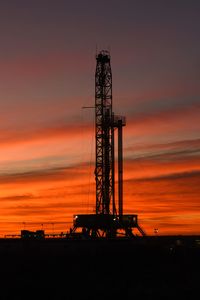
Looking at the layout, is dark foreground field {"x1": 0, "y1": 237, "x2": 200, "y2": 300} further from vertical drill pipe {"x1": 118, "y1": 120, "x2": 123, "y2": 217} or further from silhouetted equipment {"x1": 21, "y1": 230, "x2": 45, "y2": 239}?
silhouetted equipment {"x1": 21, "y1": 230, "x2": 45, "y2": 239}

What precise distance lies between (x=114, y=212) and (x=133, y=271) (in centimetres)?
5447

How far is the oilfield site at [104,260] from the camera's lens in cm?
3925

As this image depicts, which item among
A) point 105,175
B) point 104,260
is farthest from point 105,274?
point 105,175

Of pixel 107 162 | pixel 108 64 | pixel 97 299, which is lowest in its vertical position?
pixel 97 299

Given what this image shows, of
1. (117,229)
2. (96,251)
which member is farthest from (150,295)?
(117,229)

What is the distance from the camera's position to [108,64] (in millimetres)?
107000

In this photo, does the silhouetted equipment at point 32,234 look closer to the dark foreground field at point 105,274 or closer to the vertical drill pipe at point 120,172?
the vertical drill pipe at point 120,172

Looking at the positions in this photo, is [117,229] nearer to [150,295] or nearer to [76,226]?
[76,226]

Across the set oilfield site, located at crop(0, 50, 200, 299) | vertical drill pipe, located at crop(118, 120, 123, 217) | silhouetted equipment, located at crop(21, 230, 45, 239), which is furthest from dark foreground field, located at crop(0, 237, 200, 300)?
silhouetted equipment, located at crop(21, 230, 45, 239)

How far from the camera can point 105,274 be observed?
48.5 metres

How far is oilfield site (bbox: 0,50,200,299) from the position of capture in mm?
39250

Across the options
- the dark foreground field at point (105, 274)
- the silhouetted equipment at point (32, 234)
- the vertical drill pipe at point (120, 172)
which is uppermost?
the vertical drill pipe at point (120, 172)

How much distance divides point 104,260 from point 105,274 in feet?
43.5

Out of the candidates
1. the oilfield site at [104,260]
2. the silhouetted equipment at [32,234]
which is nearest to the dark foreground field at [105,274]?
the oilfield site at [104,260]
